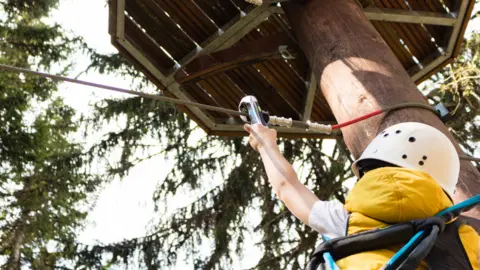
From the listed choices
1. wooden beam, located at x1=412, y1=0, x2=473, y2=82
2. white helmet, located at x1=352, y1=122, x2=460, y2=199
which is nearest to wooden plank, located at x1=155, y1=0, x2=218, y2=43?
wooden beam, located at x1=412, y1=0, x2=473, y2=82

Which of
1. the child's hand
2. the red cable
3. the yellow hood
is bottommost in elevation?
the yellow hood

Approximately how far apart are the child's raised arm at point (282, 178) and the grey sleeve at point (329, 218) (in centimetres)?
3

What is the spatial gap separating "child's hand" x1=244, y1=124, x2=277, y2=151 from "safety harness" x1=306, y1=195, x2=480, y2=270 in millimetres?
710

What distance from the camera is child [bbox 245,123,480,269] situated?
2.16 meters

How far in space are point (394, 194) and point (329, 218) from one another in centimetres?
29

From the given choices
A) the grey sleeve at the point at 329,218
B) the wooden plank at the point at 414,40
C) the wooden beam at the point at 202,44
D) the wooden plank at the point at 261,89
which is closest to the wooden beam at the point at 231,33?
the wooden beam at the point at 202,44

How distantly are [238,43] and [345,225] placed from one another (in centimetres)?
286

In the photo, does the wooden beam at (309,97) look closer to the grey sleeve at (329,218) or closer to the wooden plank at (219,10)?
the wooden plank at (219,10)

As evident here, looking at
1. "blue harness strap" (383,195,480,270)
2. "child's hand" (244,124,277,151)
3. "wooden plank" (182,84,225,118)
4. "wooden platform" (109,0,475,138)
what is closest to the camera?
"blue harness strap" (383,195,480,270)

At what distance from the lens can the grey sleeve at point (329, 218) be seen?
235 centimetres

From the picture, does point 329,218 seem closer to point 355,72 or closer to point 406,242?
point 406,242

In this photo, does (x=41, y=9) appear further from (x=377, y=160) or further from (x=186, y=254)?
(x=377, y=160)

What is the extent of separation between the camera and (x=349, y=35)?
147 inches

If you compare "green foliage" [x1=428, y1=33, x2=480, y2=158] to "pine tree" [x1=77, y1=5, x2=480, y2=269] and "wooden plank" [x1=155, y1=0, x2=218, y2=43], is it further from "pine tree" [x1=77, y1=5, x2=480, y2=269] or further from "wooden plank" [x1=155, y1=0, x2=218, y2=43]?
"wooden plank" [x1=155, y1=0, x2=218, y2=43]
